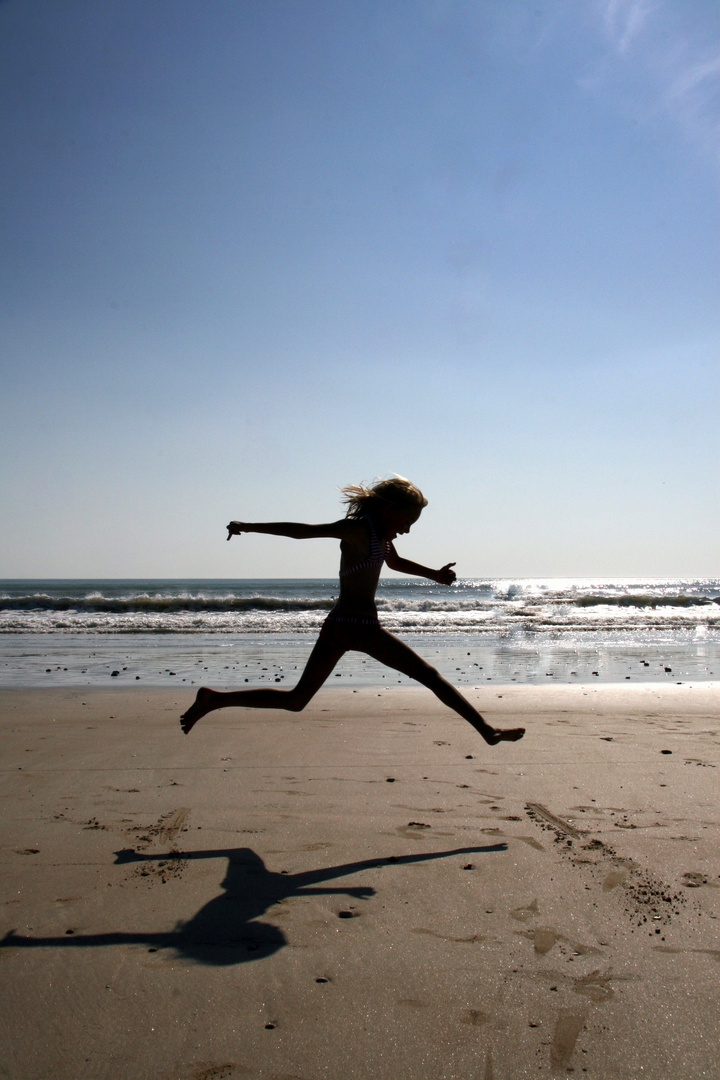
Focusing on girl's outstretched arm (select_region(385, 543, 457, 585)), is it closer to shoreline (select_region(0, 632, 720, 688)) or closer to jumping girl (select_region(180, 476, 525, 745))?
jumping girl (select_region(180, 476, 525, 745))

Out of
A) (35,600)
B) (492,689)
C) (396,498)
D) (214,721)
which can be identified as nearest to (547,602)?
(35,600)

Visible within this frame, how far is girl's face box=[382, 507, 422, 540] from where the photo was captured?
418 centimetres

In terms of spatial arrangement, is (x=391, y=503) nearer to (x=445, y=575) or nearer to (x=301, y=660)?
(x=445, y=575)

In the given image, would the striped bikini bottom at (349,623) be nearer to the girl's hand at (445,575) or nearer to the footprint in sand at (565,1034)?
the girl's hand at (445,575)

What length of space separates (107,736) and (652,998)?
5.09 meters

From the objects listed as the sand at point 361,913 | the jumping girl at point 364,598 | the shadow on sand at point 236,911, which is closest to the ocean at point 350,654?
the sand at point 361,913

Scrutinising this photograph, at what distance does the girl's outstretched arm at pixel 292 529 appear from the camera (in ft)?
12.6

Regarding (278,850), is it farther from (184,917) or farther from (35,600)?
(35,600)

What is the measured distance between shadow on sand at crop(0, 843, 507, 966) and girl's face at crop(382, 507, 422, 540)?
172cm

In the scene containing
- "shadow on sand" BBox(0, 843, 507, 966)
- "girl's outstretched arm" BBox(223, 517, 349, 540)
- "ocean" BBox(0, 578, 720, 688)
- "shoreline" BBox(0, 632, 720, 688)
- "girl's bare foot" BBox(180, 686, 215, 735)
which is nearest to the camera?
"shadow on sand" BBox(0, 843, 507, 966)

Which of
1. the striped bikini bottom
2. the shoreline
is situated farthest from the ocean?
the striped bikini bottom

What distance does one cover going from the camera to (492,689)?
960cm

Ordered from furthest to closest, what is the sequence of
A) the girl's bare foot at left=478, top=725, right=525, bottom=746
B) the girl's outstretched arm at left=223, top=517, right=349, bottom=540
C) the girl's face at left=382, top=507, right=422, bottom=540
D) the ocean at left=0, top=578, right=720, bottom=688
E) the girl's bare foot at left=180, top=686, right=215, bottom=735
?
1. the ocean at left=0, top=578, right=720, bottom=688
2. the girl's bare foot at left=180, top=686, right=215, bottom=735
3. the girl's bare foot at left=478, top=725, right=525, bottom=746
4. the girl's face at left=382, top=507, right=422, bottom=540
5. the girl's outstretched arm at left=223, top=517, right=349, bottom=540

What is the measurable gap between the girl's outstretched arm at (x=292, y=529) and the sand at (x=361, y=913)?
5.18ft
